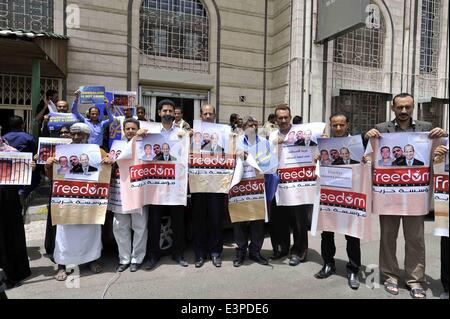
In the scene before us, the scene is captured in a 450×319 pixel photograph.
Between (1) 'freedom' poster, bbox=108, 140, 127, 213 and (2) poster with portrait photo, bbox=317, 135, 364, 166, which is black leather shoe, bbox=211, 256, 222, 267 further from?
(2) poster with portrait photo, bbox=317, 135, 364, 166

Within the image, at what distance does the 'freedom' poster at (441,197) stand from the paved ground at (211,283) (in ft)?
2.66

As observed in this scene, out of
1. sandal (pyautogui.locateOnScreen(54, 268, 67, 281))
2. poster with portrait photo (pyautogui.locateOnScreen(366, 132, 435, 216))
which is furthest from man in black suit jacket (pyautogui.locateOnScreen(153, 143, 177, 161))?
poster with portrait photo (pyautogui.locateOnScreen(366, 132, 435, 216))

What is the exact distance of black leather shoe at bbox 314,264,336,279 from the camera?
4.11 m

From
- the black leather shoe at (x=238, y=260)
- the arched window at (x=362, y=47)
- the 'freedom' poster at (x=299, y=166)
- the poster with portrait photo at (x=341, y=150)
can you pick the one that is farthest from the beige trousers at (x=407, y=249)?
the arched window at (x=362, y=47)

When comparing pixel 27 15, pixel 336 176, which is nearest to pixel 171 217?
pixel 336 176

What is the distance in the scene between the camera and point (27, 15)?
10.5 m

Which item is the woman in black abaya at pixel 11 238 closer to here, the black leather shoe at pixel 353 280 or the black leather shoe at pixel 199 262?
the black leather shoe at pixel 199 262

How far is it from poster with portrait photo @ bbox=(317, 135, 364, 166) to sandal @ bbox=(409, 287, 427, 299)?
146 cm

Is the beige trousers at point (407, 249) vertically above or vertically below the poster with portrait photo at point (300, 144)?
below

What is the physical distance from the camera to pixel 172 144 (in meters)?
4.38

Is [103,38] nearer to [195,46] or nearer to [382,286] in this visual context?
[195,46]

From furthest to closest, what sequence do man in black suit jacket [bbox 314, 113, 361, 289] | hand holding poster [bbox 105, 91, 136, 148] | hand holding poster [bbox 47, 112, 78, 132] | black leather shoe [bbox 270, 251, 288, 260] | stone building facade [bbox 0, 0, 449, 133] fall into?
stone building facade [bbox 0, 0, 449, 133] < hand holding poster [bbox 105, 91, 136, 148] < hand holding poster [bbox 47, 112, 78, 132] < black leather shoe [bbox 270, 251, 288, 260] < man in black suit jacket [bbox 314, 113, 361, 289]

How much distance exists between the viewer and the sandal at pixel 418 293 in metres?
3.55

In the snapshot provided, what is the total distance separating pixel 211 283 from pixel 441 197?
8.60 feet
